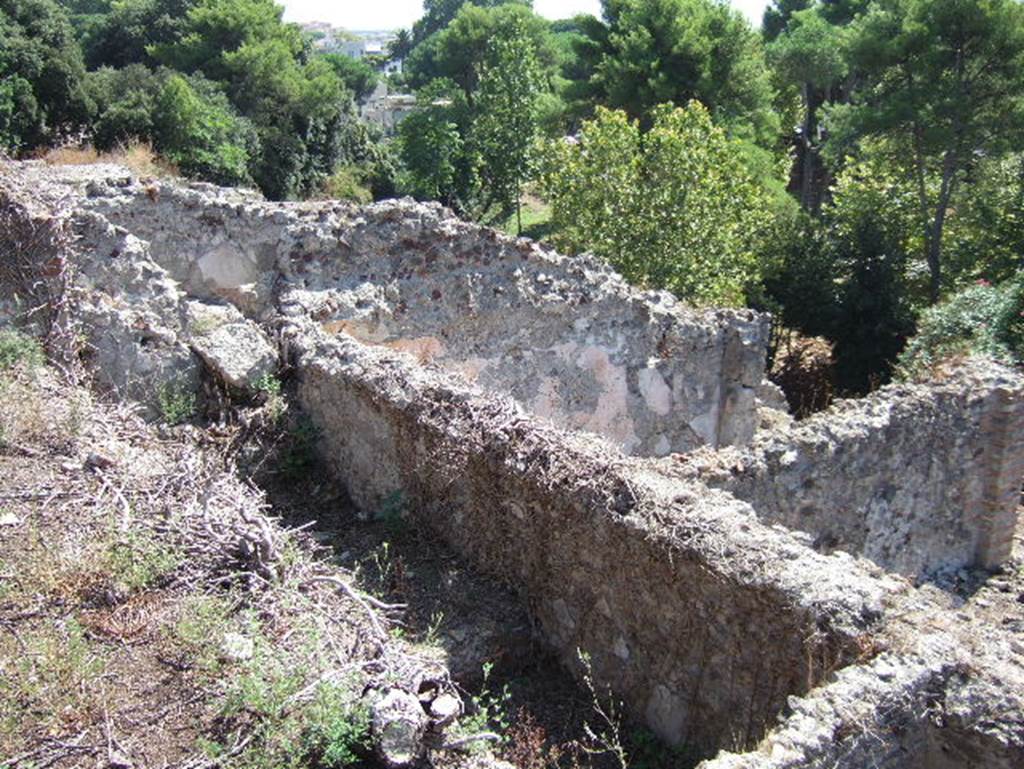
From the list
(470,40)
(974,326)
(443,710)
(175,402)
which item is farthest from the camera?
(470,40)

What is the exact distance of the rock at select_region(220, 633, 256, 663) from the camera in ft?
14.0

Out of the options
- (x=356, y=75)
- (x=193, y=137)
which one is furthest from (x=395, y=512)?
(x=356, y=75)

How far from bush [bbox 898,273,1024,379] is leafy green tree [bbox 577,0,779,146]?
10.4 m

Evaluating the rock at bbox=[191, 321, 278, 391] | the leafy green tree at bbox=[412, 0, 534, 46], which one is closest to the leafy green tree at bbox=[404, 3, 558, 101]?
the rock at bbox=[191, 321, 278, 391]

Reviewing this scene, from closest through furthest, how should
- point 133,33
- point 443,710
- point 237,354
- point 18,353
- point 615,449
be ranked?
point 443,710, point 615,449, point 18,353, point 237,354, point 133,33

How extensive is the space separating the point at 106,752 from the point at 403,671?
3.94ft

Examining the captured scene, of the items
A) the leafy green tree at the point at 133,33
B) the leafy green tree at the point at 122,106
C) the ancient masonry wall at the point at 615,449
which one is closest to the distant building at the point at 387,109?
the leafy green tree at the point at 133,33

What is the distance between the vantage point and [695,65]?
2405 centimetres

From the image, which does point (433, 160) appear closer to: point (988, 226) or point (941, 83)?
point (941, 83)

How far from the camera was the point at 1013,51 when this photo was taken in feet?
55.7

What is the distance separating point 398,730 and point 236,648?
0.97 meters

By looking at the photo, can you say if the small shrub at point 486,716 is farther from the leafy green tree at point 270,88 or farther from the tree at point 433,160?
the leafy green tree at point 270,88

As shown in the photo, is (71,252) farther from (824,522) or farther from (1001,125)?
(1001,125)

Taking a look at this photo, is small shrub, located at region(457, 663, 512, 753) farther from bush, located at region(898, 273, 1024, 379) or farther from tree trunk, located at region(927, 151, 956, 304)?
tree trunk, located at region(927, 151, 956, 304)
